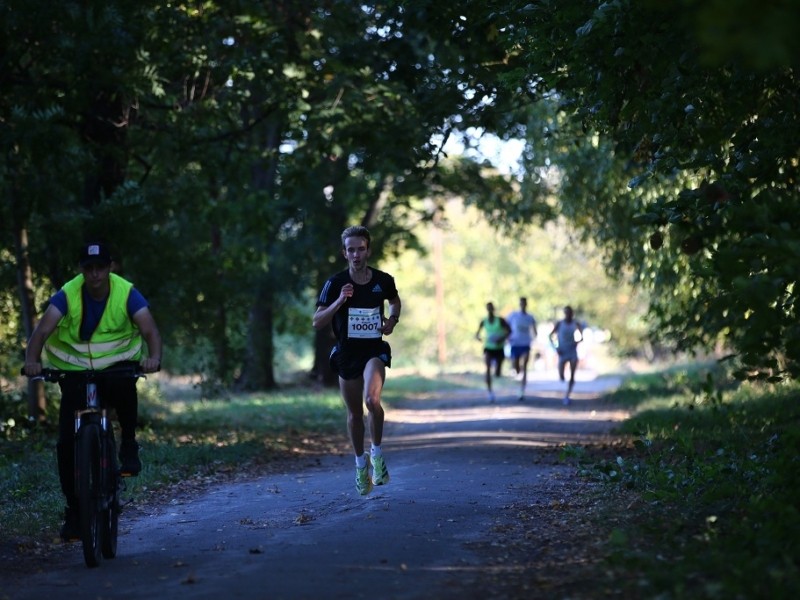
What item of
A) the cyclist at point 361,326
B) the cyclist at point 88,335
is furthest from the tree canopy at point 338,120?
the cyclist at point 88,335

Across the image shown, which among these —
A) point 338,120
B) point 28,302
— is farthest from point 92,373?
point 28,302

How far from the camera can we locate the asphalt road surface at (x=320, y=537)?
7047 mm

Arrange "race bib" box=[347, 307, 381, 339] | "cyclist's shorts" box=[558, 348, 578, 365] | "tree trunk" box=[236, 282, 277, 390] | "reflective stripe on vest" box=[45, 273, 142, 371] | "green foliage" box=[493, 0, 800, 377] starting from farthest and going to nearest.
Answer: "tree trunk" box=[236, 282, 277, 390]
"cyclist's shorts" box=[558, 348, 578, 365]
"race bib" box=[347, 307, 381, 339]
"reflective stripe on vest" box=[45, 273, 142, 371]
"green foliage" box=[493, 0, 800, 377]

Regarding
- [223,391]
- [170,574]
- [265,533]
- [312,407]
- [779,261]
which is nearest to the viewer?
[779,261]

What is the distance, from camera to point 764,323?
6824 millimetres

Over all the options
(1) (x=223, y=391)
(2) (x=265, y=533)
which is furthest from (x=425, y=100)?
(1) (x=223, y=391)

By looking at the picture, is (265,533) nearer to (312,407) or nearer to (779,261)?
(779,261)

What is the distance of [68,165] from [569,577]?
38.4ft

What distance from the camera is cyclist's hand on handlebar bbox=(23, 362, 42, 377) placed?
8.18 metres

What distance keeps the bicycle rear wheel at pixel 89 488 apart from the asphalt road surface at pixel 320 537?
0.16 metres

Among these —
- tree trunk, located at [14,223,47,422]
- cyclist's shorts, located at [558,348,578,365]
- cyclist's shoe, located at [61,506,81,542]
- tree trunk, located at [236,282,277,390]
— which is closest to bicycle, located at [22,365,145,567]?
cyclist's shoe, located at [61,506,81,542]

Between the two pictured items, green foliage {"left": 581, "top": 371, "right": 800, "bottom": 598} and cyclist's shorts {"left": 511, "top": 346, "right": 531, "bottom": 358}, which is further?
cyclist's shorts {"left": 511, "top": 346, "right": 531, "bottom": 358}

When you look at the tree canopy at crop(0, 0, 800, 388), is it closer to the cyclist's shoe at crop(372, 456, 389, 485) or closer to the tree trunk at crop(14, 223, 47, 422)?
the tree trunk at crop(14, 223, 47, 422)

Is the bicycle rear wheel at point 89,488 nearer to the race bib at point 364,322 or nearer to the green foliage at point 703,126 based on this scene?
→ the race bib at point 364,322
